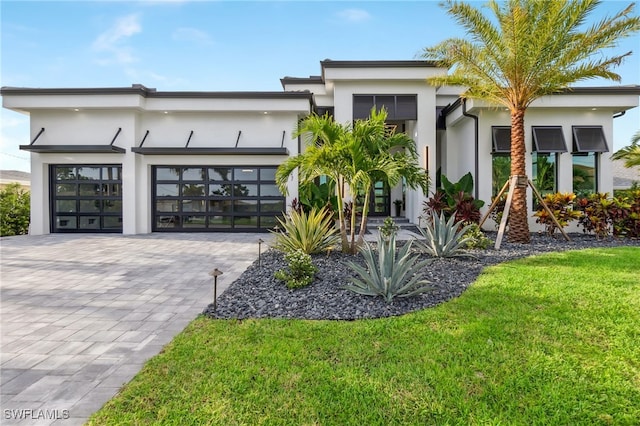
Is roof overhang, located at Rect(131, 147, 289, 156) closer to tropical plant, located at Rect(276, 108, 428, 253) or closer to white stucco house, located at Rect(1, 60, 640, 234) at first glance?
white stucco house, located at Rect(1, 60, 640, 234)

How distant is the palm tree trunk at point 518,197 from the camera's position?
9578 millimetres

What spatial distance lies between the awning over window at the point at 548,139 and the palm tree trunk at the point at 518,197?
12.3ft

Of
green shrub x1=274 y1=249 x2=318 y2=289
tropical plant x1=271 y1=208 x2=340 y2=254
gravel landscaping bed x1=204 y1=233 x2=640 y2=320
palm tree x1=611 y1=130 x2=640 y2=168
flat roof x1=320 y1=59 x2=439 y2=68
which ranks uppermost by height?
flat roof x1=320 y1=59 x2=439 y2=68

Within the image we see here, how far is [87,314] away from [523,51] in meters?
11.2

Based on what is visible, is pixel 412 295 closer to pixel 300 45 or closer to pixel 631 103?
pixel 300 45

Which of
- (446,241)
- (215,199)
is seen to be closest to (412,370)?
(446,241)

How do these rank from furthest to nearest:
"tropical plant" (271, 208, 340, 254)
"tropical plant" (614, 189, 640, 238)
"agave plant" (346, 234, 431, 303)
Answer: "tropical plant" (614, 189, 640, 238) → "tropical plant" (271, 208, 340, 254) → "agave plant" (346, 234, 431, 303)

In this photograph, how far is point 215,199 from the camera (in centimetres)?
1405

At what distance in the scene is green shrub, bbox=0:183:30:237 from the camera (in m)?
13.2

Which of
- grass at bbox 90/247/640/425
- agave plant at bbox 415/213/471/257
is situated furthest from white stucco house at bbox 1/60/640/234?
grass at bbox 90/247/640/425

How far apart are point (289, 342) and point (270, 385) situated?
2.62ft

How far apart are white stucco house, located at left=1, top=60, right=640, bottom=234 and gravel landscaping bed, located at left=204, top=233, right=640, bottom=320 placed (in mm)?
6754

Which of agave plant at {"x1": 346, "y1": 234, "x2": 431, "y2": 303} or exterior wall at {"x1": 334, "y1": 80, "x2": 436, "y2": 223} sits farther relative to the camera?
exterior wall at {"x1": 334, "y1": 80, "x2": 436, "y2": 223}

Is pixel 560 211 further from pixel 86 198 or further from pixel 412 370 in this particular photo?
pixel 86 198
